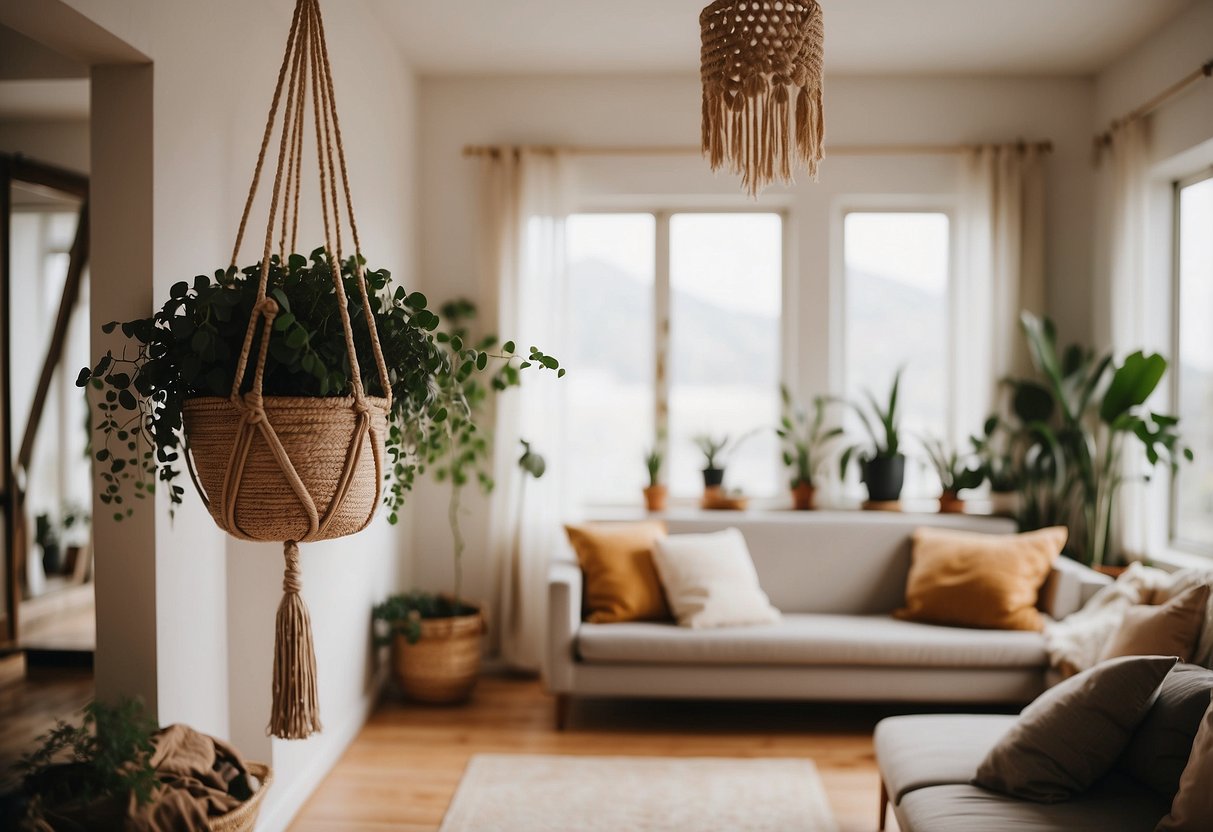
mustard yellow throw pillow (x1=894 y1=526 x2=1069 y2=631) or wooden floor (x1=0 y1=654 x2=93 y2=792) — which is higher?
mustard yellow throw pillow (x1=894 y1=526 x2=1069 y2=631)

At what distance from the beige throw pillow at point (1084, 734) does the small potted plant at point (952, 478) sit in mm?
2126

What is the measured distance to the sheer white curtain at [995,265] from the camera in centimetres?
443

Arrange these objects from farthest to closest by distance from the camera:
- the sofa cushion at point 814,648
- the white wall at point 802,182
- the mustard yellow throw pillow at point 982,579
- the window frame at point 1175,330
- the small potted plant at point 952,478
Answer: the white wall at point 802,182
the small potted plant at point 952,478
the window frame at point 1175,330
the mustard yellow throw pillow at point 982,579
the sofa cushion at point 814,648

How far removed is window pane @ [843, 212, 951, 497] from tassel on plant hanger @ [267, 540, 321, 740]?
348cm

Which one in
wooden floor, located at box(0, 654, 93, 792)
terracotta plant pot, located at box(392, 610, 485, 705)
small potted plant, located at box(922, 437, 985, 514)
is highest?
small potted plant, located at box(922, 437, 985, 514)

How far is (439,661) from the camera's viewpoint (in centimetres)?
398

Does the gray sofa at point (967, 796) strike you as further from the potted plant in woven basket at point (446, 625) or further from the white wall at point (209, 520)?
the potted plant in woven basket at point (446, 625)

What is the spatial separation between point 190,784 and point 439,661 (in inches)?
86.2

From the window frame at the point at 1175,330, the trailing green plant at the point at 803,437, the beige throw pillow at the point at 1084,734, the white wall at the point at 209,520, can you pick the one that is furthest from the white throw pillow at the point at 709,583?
the window frame at the point at 1175,330

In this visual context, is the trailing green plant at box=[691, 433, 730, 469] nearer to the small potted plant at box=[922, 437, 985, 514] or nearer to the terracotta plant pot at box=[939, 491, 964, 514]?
the small potted plant at box=[922, 437, 985, 514]

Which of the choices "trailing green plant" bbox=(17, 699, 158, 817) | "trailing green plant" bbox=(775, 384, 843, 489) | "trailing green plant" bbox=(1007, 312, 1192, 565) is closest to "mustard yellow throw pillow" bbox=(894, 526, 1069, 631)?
"trailing green plant" bbox=(1007, 312, 1192, 565)

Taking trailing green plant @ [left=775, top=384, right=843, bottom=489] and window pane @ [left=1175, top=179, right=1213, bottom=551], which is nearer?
window pane @ [left=1175, top=179, right=1213, bottom=551]

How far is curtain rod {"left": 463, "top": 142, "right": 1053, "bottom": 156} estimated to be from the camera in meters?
4.48

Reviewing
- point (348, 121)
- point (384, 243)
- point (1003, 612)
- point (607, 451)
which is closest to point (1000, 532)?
point (1003, 612)
